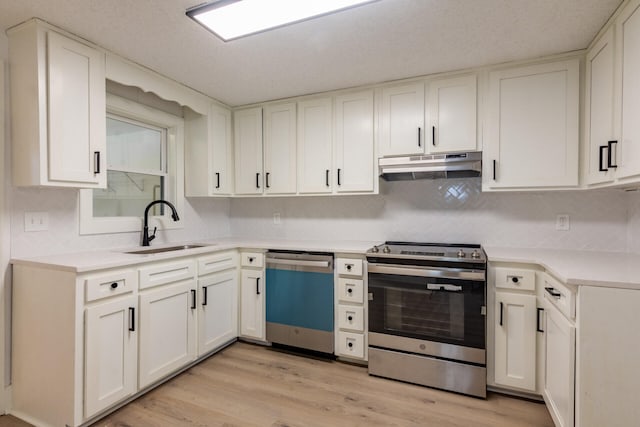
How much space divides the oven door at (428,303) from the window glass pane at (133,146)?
87.3 inches

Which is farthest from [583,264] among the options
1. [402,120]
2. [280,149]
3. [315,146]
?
[280,149]

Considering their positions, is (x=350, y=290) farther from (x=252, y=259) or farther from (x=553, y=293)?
(x=553, y=293)

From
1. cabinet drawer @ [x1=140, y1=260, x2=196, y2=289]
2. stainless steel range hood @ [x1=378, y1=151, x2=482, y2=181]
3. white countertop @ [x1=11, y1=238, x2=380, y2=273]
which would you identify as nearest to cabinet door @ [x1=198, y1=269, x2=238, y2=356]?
cabinet drawer @ [x1=140, y1=260, x2=196, y2=289]

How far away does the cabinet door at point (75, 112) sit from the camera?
1.86 metres

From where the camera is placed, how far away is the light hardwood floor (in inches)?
74.8

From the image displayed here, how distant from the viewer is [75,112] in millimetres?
1968

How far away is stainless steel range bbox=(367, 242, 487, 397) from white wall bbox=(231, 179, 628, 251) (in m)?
0.44

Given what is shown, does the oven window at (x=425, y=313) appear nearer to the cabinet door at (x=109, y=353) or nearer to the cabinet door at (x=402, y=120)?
the cabinet door at (x=402, y=120)

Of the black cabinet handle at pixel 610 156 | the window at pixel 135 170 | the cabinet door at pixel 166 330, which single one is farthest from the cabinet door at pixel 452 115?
the window at pixel 135 170


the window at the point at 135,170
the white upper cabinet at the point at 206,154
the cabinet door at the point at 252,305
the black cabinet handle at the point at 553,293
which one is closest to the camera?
the black cabinet handle at the point at 553,293

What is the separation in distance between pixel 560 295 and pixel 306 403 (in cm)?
162

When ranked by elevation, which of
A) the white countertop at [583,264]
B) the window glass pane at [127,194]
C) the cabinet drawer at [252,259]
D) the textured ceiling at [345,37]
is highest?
the textured ceiling at [345,37]

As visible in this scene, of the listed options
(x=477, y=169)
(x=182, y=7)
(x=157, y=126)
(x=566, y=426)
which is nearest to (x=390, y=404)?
(x=566, y=426)

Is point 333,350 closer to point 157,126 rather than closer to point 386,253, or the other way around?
point 386,253
